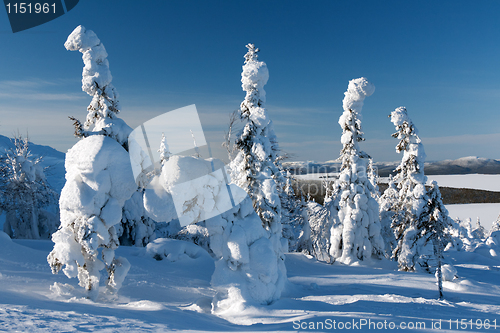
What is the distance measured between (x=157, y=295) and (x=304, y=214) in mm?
16160

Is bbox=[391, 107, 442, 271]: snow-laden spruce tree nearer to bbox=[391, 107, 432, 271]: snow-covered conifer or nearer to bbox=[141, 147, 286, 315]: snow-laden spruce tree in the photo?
bbox=[391, 107, 432, 271]: snow-covered conifer

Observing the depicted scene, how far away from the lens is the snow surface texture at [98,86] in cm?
1185

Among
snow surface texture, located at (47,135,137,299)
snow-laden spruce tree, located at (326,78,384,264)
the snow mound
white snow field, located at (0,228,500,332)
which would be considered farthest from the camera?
snow-laden spruce tree, located at (326,78,384,264)

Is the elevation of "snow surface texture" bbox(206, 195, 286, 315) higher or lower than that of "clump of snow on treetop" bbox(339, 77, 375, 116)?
lower

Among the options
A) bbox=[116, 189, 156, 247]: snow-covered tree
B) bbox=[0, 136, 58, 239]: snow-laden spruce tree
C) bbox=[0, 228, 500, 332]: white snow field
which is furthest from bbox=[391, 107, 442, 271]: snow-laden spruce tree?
bbox=[0, 136, 58, 239]: snow-laden spruce tree

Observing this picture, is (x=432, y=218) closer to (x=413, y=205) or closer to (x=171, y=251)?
(x=413, y=205)

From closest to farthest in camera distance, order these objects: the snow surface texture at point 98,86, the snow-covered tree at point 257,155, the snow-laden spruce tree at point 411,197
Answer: the snow surface texture at point 98,86
the snow-covered tree at point 257,155
the snow-laden spruce tree at point 411,197

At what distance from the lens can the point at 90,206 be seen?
22.6 feet

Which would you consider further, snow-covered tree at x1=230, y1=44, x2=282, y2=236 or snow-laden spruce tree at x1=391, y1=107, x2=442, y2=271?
snow-laden spruce tree at x1=391, y1=107, x2=442, y2=271

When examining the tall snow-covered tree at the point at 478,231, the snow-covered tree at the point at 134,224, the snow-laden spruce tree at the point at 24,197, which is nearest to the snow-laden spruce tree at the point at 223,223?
the snow-covered tree at the point at 134,224

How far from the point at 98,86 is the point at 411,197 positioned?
17.1 metres

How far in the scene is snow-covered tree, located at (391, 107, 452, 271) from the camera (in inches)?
622

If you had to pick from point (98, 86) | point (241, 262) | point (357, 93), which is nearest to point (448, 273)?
point (241, 262)

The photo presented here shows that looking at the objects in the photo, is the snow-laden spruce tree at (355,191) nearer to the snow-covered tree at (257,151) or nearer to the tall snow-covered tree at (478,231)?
the snow-covered tree at (257,151)
